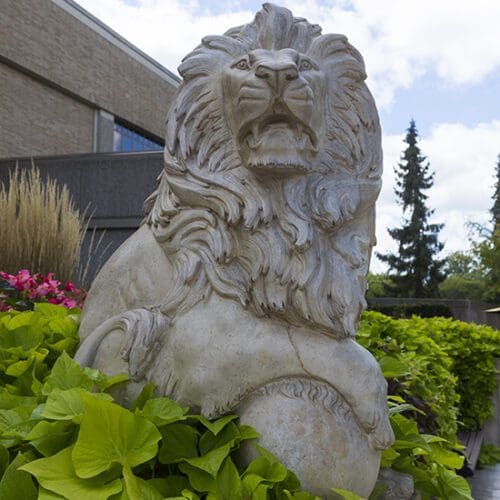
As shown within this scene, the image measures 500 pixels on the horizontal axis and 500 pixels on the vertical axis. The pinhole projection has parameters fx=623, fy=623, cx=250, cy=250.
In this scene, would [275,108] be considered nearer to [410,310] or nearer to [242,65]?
[242,65]

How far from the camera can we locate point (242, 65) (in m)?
1.66

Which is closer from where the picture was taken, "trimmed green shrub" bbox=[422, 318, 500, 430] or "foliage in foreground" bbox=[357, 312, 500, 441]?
"foliage in foreground" bbox=[357, 312, 500, 441]

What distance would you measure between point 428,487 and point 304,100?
1248mm

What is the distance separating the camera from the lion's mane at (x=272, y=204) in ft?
5.31

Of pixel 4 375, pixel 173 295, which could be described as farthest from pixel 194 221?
pixel 4 375

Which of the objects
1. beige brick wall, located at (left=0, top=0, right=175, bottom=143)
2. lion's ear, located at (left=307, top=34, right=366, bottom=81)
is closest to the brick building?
beige brick wall, located at (left=0, top=0, right=175, bottom=143)

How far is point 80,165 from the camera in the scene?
8820 mm

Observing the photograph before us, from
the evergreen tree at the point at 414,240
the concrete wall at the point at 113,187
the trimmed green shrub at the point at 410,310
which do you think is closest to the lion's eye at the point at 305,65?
the concrete wall at the point at 113,187

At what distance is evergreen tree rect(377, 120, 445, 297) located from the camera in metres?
31.5

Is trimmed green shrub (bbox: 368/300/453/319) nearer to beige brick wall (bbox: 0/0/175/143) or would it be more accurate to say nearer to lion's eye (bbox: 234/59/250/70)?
beige brick wall (bbox: 0/0/175/143)

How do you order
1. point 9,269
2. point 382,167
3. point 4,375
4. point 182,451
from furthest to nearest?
point 9,269 < point 4,375 < point 382,167 < point 182,451

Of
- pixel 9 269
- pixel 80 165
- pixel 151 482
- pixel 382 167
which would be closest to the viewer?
pixel 151 482

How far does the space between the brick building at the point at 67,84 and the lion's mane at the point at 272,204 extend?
552 inches

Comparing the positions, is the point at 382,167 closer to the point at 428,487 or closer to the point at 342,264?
the point at 342,264
